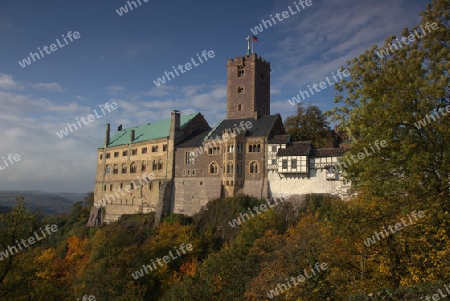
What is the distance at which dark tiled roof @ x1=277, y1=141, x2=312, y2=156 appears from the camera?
4547 cm

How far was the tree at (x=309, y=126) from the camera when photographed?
179ft

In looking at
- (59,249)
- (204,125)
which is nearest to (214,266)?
(204,125)

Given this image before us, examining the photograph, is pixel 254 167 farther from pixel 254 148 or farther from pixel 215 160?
pixel 215 160

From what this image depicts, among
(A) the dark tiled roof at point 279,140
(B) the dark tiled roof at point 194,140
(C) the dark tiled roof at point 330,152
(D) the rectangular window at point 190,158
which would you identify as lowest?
(C) the dark tiled roof at point 330,152

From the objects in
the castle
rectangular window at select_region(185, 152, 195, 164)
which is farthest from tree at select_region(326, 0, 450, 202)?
rectangular window at select_region(185, 152, 195, 164)

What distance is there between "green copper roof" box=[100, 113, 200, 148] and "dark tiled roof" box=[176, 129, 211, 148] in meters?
2.38

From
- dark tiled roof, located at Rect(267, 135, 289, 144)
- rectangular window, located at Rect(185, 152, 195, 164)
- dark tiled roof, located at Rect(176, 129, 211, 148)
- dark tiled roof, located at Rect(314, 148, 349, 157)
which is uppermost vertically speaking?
dark tiled roof, located at Rect(176, 129, 211, 148)

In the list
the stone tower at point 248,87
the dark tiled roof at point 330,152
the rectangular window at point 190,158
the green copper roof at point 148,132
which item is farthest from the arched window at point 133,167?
the dark tiled roof at point 330,152

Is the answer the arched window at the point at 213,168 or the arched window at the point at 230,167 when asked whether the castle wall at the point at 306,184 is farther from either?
the arched window at the point at 213,168

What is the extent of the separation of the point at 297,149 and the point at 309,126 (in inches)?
406

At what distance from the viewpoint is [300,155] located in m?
45.4

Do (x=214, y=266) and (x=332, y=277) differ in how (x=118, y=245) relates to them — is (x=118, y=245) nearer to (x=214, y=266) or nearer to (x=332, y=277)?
(x=214, y=266)

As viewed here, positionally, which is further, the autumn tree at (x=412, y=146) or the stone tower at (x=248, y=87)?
the stone tower at (x=248, y=87)

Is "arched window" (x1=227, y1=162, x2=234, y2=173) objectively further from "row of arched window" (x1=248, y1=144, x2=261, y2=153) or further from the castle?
"row of arched window" (x1=248, y1=144, x2=261, y2=153)
